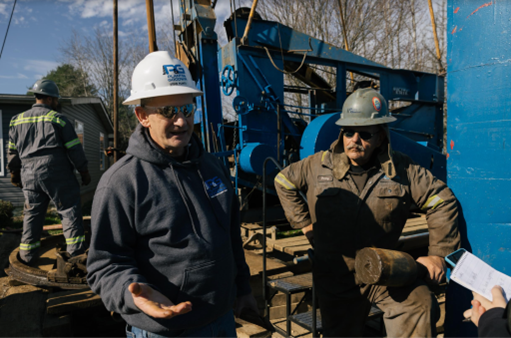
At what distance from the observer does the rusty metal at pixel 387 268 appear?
2.12m

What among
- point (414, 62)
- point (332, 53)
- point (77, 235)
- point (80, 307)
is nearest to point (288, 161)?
point (332, 53)

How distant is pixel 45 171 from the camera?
4363 mm

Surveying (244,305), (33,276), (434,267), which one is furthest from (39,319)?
(434,267)

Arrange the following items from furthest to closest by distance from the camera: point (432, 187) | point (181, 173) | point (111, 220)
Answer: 1. point (432, 187)
2. point (181, 173)
3. point (111, 220)

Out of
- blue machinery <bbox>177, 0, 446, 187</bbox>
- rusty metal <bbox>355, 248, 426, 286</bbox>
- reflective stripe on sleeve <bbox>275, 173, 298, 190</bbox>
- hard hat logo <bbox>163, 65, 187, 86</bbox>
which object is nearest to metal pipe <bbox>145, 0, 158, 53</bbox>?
blue machinery <bbox>177, 0, 446, 187</bbox>

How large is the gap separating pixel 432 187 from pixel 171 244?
1696 millimetres

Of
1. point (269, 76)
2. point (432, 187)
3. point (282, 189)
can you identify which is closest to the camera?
point (432, 187)

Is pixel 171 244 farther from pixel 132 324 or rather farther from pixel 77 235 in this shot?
pixel 77 235

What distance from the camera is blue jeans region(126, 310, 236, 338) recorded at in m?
1.58

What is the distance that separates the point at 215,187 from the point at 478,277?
4.32 feet

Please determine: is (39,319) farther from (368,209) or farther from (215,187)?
(368,209)

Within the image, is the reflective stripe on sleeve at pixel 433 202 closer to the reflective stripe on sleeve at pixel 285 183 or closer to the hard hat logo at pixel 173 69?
the reflective stripe on sleeve at pixel 285 183

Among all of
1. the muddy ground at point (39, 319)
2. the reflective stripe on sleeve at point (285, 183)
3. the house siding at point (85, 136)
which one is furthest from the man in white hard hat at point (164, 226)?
the house siding at point (85, 136)

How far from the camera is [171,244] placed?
153 centimetres
